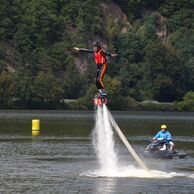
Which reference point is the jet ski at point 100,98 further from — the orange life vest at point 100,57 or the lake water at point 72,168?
the lake water at point 72,168

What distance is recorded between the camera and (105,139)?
5116 cm

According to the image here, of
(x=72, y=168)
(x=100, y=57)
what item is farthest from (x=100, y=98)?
(x=72, y=168)

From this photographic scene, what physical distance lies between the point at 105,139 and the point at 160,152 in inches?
757

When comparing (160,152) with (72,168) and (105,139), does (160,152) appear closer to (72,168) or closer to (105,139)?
(72,168)

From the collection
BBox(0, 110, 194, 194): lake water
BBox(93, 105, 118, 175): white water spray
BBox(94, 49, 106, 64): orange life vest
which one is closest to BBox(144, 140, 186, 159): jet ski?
BBox(0, 110, 194, 194): lake water

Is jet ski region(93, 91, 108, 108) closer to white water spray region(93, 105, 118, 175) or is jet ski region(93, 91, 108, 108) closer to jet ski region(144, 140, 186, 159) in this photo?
white water spray region(93, 105, 118, 175)

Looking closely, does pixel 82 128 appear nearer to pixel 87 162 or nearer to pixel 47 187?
pixel 87 162

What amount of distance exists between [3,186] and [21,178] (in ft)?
12.4

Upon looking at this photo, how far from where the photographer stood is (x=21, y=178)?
172 ft

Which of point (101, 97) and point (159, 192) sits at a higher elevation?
point (101, 97)

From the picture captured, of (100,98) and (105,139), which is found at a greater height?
(100,98)

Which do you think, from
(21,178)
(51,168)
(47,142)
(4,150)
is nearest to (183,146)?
(47,142)

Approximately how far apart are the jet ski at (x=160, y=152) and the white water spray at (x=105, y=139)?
13.1m

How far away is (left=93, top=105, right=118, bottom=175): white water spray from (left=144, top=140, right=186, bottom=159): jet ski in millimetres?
13101
